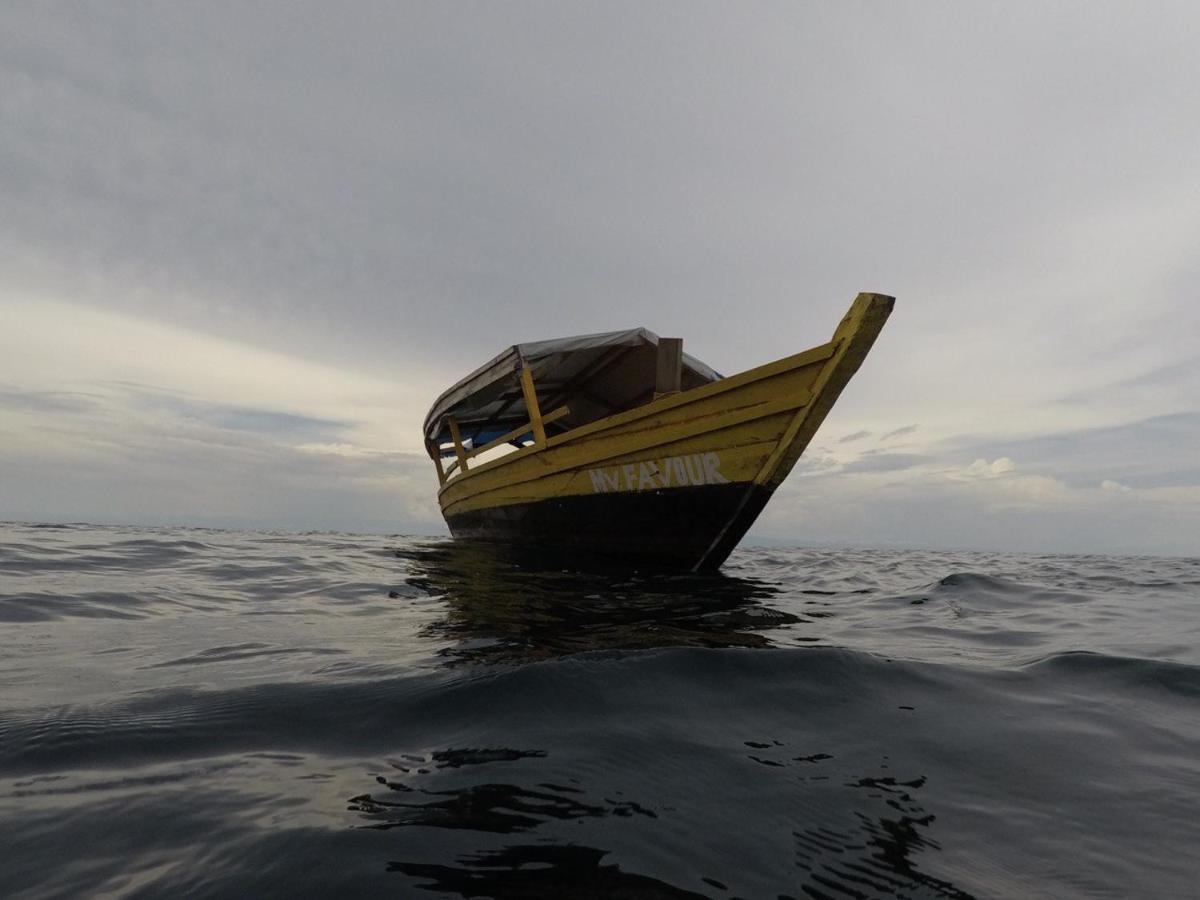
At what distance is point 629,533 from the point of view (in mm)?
6738

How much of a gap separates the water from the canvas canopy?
445 cm

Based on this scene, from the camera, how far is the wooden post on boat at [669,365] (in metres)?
7.82

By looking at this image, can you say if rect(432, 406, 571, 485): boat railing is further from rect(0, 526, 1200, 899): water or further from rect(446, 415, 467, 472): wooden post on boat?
rect(0, 526, 1200, 899): water

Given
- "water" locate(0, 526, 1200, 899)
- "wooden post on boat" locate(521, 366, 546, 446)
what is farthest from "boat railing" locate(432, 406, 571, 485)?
"water" locate(0, 526, 1200, 899)

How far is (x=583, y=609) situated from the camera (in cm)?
390

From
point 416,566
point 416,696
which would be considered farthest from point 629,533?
point 416,696

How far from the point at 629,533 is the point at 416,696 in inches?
189

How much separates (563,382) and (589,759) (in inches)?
344

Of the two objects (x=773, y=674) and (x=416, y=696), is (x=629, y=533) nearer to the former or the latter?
(x=773, y=674)

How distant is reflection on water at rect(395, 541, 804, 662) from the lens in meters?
2.84

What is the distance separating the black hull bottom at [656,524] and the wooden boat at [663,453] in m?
0.01

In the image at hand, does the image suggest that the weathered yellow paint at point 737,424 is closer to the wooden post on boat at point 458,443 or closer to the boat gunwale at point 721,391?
the boat gunwale at point 721,391

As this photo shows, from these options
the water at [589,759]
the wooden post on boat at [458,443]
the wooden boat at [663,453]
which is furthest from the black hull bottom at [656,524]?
the wooden post on boat at [458,443]

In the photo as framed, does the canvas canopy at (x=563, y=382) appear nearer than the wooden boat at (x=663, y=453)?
No
